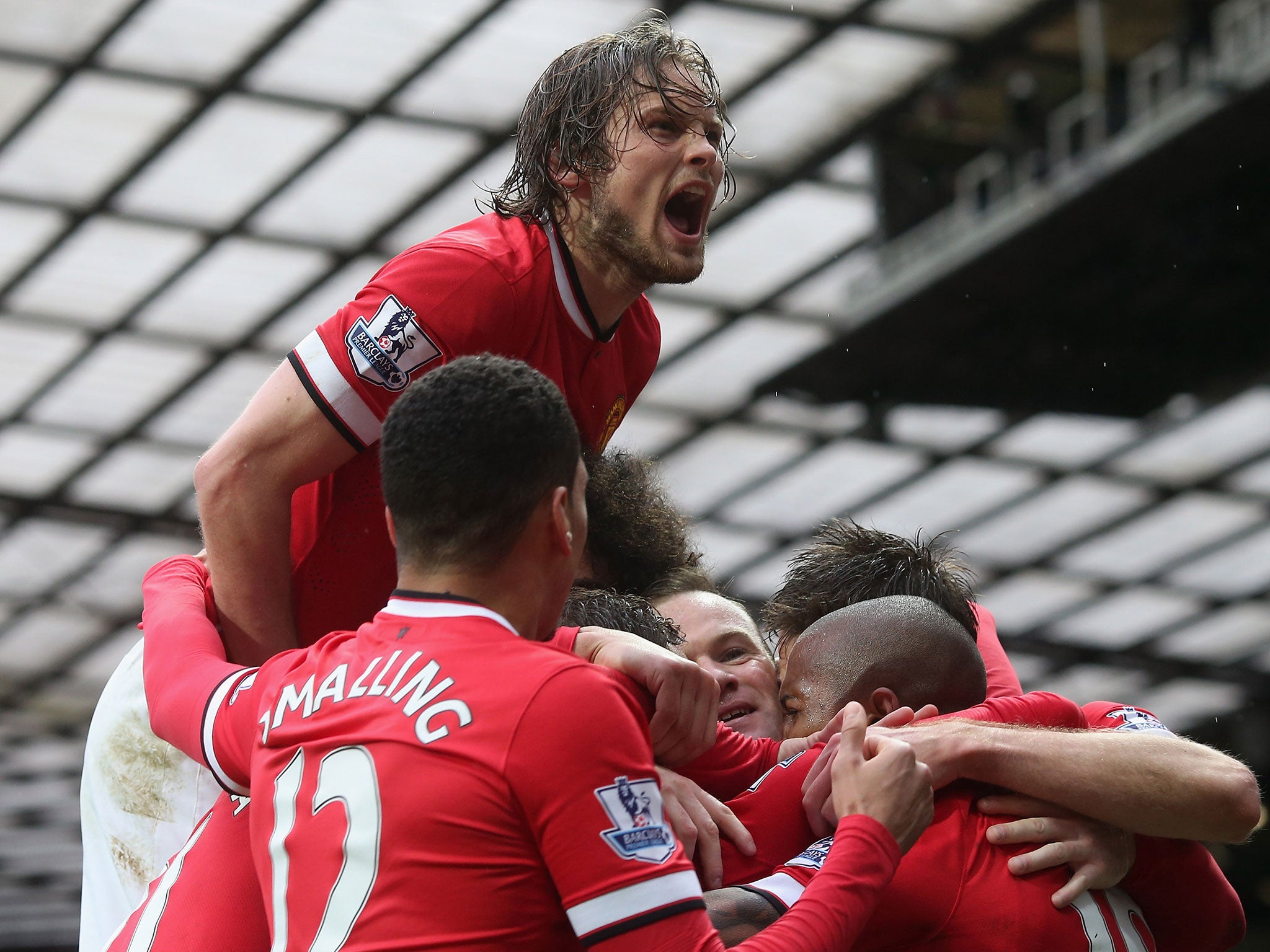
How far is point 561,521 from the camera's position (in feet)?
6.65

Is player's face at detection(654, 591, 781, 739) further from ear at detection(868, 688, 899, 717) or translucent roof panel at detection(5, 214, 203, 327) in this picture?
translucent roof panel at detection(5, 214, 203, 327)

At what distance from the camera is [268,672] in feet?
7.16

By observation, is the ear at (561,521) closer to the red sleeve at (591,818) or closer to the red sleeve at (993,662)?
the red sleeve at (591,818)

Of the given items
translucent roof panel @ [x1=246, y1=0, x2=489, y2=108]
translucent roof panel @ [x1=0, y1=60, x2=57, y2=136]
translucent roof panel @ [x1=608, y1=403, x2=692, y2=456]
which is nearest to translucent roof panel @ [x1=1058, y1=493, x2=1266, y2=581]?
translucent roof panel @ [x1=608, y1=403, x2=692, y2=456]

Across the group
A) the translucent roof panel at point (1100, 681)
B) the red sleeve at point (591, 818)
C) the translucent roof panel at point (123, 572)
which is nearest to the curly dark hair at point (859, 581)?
the red sleeve at point (591, 818)

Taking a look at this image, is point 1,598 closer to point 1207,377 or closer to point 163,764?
point 1207,377

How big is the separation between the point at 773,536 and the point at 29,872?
1110cm

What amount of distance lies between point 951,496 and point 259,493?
12.7m

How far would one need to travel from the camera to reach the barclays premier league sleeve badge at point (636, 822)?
185cm

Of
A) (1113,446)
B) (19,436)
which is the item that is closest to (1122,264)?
(1113,446)

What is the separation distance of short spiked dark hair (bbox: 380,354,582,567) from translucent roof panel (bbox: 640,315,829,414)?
36.1 ft

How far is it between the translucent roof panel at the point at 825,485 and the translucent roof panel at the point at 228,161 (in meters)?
5.29

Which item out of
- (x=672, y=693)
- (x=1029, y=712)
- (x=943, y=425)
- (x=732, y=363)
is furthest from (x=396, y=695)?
(x=943, y=425)

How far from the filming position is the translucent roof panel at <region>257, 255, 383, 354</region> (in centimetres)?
1237
